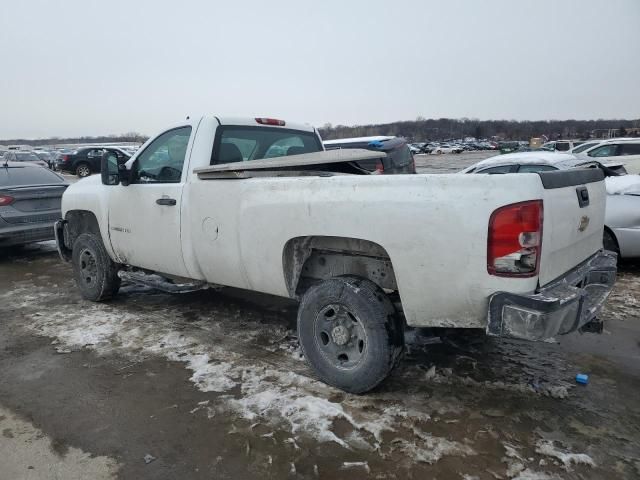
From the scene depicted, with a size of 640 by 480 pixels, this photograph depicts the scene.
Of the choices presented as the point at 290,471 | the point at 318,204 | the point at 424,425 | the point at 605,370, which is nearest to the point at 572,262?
the point at 605,370

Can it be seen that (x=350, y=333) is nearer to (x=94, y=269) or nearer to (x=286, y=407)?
(x=286, y=407)

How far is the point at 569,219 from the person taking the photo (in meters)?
2.93

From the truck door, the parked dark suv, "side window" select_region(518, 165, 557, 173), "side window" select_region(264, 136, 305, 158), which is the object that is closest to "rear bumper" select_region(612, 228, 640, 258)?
"side window" select_region(518, 165, 557, 173)

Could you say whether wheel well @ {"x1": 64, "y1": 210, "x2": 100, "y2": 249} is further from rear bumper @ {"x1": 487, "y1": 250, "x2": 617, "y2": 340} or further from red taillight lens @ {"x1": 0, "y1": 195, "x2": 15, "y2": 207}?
rear bumper @ {"x1": 487, "y1": 250, "x2": 617, "y2": 340}

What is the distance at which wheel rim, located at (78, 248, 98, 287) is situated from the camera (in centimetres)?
550

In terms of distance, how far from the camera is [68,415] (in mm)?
3166

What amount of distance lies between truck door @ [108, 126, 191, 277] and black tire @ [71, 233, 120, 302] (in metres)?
0.36

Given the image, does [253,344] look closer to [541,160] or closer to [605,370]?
[605,370]

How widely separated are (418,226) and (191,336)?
261 cm

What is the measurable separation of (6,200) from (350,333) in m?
6.79

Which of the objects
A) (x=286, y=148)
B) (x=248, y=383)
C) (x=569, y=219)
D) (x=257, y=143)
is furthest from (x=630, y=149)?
(x=248, y=383)

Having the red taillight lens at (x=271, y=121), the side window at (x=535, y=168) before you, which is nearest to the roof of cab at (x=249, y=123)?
the red taillight lens at (x=271, y=121)

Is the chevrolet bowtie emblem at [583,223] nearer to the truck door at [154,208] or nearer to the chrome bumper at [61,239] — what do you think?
the truck door at [154,208]

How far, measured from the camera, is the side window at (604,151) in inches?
553
